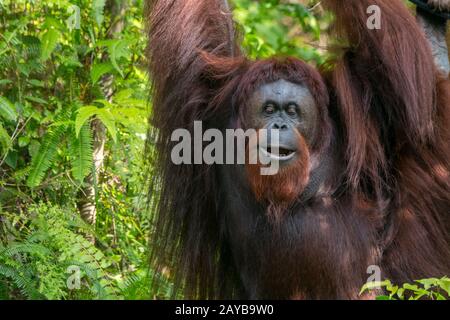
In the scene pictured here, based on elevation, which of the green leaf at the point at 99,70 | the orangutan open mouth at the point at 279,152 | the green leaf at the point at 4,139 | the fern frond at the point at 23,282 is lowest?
the fern frond at the point at 23,282

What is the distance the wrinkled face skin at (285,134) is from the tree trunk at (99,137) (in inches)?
46.6

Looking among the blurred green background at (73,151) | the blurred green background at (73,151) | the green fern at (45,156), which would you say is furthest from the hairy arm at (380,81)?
the green fern at (45,156)

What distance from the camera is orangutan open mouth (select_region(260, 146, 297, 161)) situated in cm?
436

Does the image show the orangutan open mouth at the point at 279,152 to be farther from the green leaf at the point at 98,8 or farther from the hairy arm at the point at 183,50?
the green leaf at the point at 98,8

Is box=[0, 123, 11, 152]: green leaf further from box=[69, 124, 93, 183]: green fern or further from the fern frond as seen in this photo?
the fern frond

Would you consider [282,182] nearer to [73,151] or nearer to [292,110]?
[292,110]

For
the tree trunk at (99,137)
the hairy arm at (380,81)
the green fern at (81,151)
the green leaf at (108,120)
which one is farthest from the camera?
the tree trunk at (99,137)

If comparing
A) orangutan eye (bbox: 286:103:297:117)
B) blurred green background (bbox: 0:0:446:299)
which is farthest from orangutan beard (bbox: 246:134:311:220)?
blurred green background (bbox: 0:0:446:299)

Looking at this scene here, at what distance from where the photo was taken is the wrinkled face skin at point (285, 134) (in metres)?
4.38

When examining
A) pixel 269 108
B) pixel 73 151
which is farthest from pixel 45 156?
pixel 269 108

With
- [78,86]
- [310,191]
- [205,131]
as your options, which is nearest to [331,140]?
[310,191]

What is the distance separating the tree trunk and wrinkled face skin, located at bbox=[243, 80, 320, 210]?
118cm

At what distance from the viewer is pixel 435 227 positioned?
458 cm

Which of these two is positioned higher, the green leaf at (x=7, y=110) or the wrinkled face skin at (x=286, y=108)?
the green leaf at (x=7, y=110)
